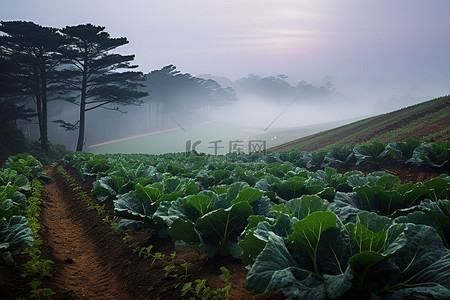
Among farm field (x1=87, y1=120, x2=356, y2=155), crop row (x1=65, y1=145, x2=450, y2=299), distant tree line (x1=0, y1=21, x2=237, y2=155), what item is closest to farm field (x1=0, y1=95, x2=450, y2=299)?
crop row (x1=65, y1=145, x2=450, y2=299)

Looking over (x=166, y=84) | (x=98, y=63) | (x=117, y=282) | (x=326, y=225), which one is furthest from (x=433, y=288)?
(x=166, y=84)

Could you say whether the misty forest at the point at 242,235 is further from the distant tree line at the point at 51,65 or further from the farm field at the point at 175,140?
the farm field at the point at 175,140

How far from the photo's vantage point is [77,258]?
459 cm

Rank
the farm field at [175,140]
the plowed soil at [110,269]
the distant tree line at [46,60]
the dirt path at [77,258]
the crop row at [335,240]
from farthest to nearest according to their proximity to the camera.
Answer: the farm field at [175,140], the distant tree line at [46,60], the dirt path at [77,258], the plowed soil at [110,269], the crop row at [335,240]

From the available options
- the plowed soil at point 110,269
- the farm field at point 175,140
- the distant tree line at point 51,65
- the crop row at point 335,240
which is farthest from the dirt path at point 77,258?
the farm field at point 175,140

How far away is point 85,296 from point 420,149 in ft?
27.4

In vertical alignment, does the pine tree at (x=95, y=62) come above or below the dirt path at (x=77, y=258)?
above

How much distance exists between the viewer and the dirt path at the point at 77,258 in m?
3.38

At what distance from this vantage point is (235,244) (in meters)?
2.92

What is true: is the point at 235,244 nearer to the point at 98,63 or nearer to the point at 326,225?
the point at 326,225

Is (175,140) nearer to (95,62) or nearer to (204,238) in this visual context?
(95,62)

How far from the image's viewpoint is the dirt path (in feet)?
11.1

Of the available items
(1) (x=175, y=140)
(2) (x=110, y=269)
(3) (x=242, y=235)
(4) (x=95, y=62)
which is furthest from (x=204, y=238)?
(1) (x=175, y=140)

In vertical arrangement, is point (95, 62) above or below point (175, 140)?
above
